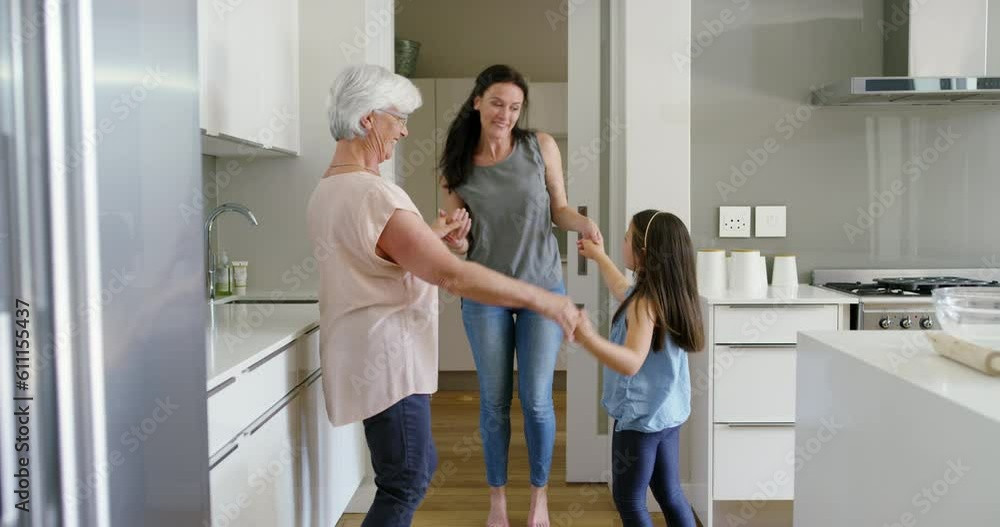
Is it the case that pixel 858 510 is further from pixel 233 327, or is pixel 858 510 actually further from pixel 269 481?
pixel 233 327

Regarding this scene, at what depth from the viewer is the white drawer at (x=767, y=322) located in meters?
2.84

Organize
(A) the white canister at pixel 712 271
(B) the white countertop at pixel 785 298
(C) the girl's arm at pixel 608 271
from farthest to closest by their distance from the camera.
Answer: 1. (A) the white canister at pixel 712 271
2. (B) the white countertop at pixel 785 298
3. (C) the girl's arm at pixel 608 271

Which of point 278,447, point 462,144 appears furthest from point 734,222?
point 278,447

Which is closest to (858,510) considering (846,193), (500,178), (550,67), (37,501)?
(37,501)

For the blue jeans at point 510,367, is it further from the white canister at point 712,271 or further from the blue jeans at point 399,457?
the blue jeans at point 399,457

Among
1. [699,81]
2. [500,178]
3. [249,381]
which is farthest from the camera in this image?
[699,81]

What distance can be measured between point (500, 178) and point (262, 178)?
0.88 m

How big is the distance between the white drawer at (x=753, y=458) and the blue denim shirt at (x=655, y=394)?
0.79 metres

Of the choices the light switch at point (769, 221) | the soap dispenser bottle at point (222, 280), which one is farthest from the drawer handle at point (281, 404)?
the light switch at point (769, 221)

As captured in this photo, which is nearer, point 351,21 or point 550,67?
point 351,21

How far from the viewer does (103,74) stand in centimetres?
97

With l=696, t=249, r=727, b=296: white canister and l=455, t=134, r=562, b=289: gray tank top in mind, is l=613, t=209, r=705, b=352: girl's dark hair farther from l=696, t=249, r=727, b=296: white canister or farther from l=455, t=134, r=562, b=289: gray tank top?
l=696, t=249, r=727, b=296: white canister

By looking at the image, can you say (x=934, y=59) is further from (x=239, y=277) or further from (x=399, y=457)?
(x=239, y=277)

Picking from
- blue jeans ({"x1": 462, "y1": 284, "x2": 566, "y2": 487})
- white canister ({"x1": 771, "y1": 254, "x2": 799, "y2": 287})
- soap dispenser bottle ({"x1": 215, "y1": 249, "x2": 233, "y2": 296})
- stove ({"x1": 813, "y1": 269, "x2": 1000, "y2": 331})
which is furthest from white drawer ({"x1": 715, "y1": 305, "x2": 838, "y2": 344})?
soap dispenser bottle ({"x1": 215, "y1": 249, "x2": 233, "y2": 296})
